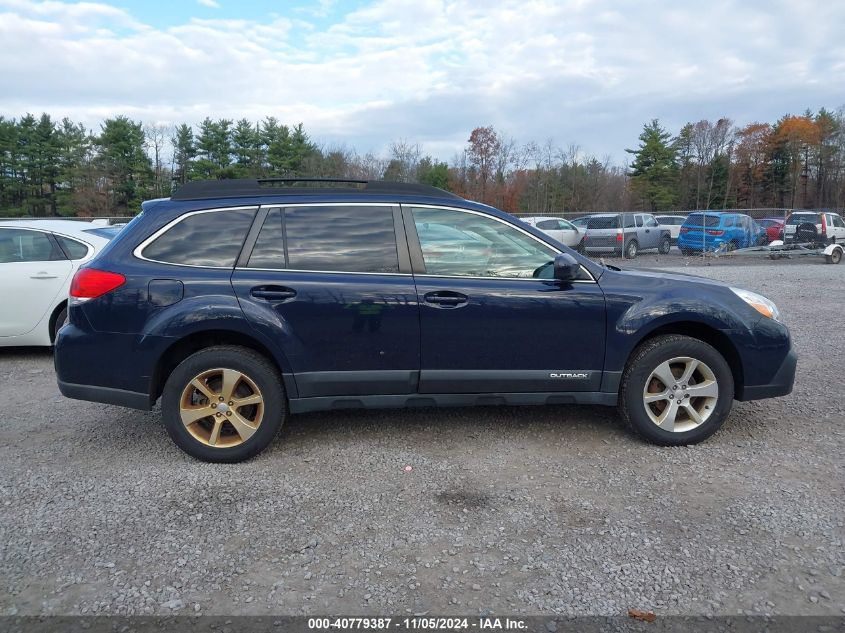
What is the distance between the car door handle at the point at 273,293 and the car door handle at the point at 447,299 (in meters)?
0.86

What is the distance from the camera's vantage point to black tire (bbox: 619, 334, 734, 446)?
Answer: 407 cm

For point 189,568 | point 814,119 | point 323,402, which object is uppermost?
point 814,119

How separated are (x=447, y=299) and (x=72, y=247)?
494cm

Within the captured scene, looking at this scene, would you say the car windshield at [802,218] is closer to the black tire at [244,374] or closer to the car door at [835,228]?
the car door at [835,228]

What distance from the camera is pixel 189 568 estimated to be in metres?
2.81

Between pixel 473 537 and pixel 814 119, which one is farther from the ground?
pixel 814 119

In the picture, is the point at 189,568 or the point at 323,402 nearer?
the point at 189,568

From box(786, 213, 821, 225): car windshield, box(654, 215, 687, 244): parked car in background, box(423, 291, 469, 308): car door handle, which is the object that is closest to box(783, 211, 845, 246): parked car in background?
box(786, 213, 821, 225): car windshield

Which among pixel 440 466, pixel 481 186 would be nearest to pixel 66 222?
pixel 440 466

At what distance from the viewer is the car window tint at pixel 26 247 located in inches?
260

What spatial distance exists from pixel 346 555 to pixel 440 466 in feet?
3.61

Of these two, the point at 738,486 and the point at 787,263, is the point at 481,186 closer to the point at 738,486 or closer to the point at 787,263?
the point at 787,263

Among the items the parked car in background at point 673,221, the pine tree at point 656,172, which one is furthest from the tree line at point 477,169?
the parked car in background at point 673,221

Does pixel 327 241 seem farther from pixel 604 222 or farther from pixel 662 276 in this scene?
pixel 604 222
